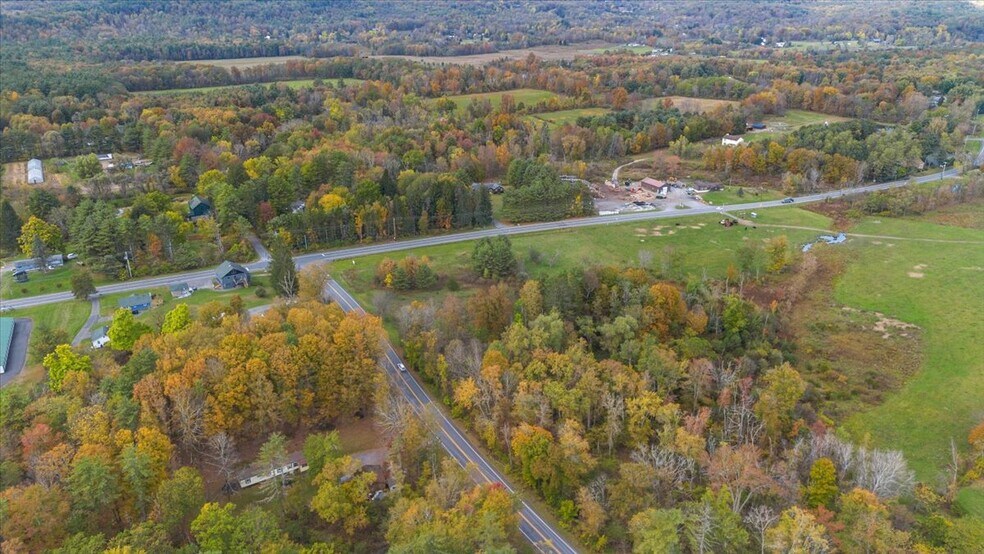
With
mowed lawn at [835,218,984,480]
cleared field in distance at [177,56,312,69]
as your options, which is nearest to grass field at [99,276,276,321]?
mowed lawn at [835,218,984,480]

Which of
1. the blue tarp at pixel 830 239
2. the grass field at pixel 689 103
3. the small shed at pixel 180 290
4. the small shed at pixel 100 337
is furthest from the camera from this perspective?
the grass field at pixel 689 103

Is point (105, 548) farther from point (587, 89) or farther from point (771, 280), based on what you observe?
point (587, 89)

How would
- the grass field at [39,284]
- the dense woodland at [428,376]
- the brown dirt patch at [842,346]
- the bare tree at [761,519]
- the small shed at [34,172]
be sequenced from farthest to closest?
the small shed at [34,172] → the grass field at [39,284] → the brown dirt patch at [842,346] → the dense woodland at [428,376] → the bare tree at [761,519]

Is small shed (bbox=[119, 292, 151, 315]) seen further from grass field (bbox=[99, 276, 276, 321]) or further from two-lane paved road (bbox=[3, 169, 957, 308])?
two-lane paved road (bbox=[3, 169, 957, 308])

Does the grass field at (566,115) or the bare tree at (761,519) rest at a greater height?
the grass field at (566,115)

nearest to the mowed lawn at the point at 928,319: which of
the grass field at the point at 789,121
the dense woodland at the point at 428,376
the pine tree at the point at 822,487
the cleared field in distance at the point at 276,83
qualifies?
the dense woodland at the point at 428,376

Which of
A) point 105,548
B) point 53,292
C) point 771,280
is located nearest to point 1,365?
point 53,292

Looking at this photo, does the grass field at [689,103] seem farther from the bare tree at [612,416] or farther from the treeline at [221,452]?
the treeline at [221,452]
